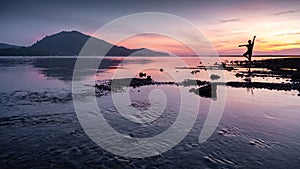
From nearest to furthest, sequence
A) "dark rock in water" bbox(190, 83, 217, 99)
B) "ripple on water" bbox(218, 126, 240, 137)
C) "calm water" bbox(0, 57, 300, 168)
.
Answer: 1. "calm water" bbox(0, 57, 300, 168)
2. "ripple on water" bbox(218, 126, 240, 137)
3. "dark rock in water" bbox(190, 83, 217, 99)

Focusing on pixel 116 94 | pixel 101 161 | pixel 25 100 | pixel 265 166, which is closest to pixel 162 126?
pixel 101 161

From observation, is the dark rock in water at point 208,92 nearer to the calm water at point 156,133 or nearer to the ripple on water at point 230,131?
the calm water at point 156,133

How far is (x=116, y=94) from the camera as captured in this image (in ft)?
86.6

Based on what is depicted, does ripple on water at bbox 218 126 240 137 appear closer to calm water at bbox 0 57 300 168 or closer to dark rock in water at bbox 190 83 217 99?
calm water at bbox 0 57 300 168

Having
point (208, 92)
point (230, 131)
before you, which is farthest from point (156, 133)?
point (208, 92)

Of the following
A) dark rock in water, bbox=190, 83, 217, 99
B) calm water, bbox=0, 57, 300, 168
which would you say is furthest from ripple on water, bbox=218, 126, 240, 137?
dark rock in water, bbox=190, 83, 217, 99

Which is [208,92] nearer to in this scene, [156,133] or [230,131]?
[230,131]

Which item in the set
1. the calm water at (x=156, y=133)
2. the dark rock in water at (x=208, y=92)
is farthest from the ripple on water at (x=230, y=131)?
the dark rock in water at (x=208, y=92)

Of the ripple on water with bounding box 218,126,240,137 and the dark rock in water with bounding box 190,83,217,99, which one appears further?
the dark rock in water with bounding box 190,83,217,99

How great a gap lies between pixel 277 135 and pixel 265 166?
4498 mm

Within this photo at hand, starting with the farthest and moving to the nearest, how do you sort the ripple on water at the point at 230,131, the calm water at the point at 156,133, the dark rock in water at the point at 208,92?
1. the dark rock in water at the point at 208,92
2. the ripple on water at the point at 230,131
3. the calm water at the point at 156,133

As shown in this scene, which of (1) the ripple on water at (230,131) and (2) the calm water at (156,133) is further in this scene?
(1) the ripple on water at (230,131)

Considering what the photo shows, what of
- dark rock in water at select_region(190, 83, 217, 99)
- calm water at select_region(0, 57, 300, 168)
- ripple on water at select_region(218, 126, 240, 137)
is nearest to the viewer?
calm water at select_region(0, 57, 300, 168)

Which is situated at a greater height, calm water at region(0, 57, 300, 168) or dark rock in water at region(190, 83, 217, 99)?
dark rock in water at region(190, 83, 217, 99)
